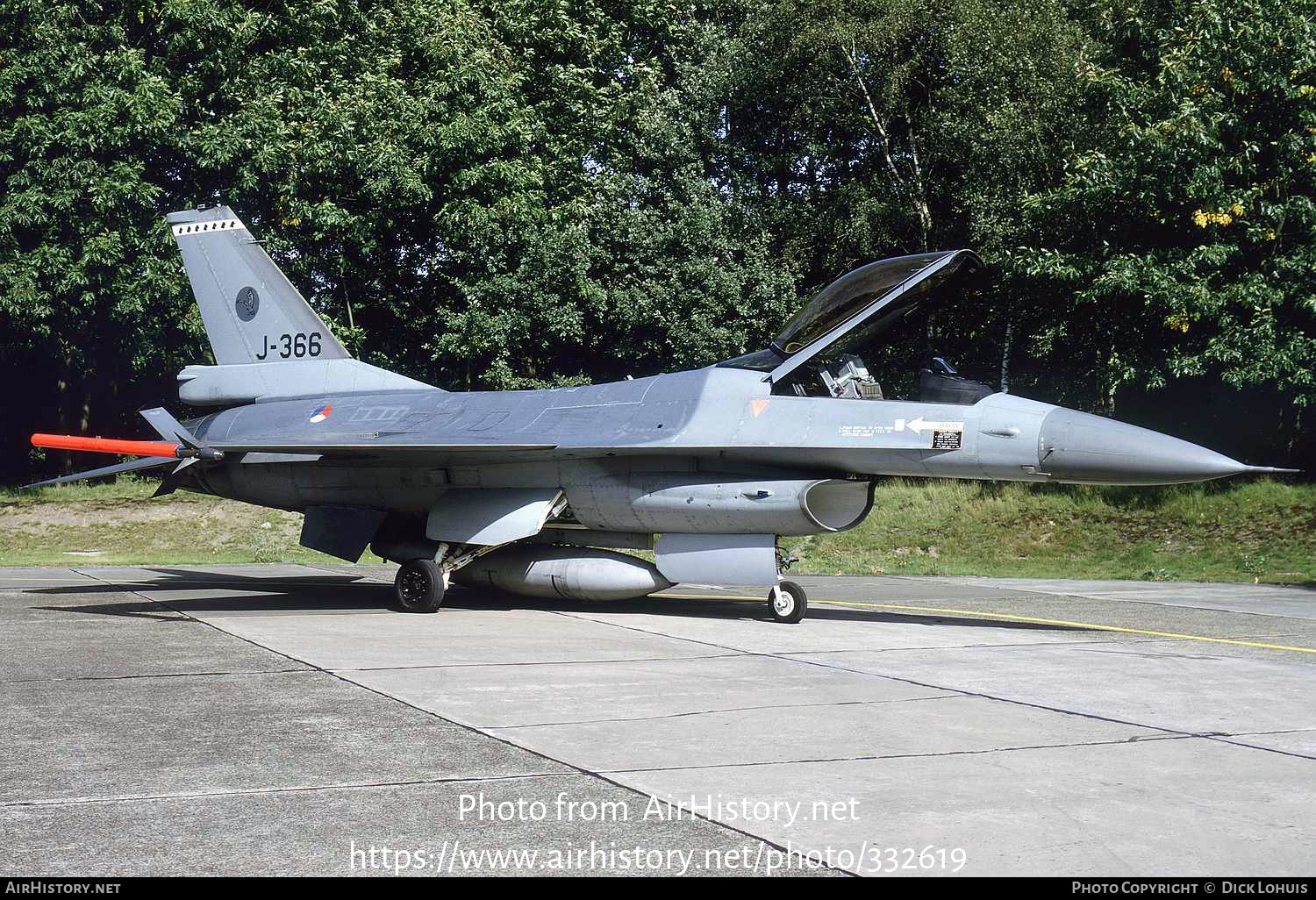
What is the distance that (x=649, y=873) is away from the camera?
4.19 meters

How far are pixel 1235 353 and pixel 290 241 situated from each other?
19.6 metres

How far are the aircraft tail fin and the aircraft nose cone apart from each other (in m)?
8.98

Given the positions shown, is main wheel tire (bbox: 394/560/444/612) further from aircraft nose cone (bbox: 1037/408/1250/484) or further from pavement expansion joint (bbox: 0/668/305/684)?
aircraft nose cone (bbox: 1037/408/1250/484)

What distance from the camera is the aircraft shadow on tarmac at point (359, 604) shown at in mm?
12820

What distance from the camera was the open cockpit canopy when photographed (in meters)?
11.9

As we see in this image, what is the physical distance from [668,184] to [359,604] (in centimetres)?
1827

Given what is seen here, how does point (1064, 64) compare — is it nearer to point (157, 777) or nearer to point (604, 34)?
point (604, 34)

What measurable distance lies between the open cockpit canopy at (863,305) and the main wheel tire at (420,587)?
403cm

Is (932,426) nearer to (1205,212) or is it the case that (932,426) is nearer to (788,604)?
(788,604)

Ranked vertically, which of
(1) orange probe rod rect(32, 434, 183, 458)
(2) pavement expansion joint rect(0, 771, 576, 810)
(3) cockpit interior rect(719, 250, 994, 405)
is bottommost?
(2) pavement expansion joint rect(0, 771, 576, 810)

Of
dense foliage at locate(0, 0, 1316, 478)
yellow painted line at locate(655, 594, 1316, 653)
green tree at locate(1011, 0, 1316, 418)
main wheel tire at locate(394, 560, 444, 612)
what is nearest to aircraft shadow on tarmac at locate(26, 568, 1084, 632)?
yellow painted line at locate(655, 594, 1316, 653)

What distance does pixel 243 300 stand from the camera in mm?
16031

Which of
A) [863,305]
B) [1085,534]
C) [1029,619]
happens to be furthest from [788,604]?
[1085,534]
